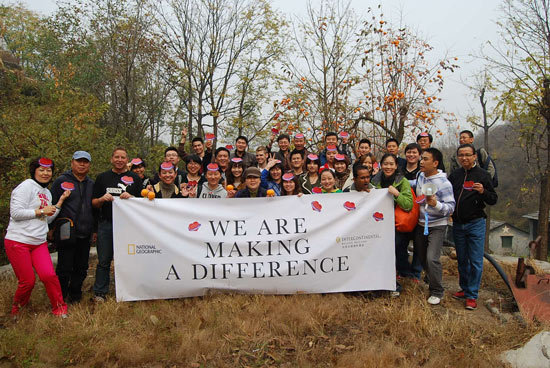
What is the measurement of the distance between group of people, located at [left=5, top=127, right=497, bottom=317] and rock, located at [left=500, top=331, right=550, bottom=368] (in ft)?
3.59

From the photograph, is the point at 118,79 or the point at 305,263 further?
the point at 118,79

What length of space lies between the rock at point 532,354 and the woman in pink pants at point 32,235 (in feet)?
15.3

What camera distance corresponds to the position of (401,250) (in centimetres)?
539

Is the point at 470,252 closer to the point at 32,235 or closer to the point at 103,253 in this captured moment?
the point at 103,253

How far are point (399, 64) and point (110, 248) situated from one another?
8.35m

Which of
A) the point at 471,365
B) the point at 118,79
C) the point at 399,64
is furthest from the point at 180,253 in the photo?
the point at 118,79

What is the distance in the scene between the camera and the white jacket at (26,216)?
4.20 meters

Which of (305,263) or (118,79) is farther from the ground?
(118,79)

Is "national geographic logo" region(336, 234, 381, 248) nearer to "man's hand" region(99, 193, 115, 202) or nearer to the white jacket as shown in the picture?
"man's hand" region(99, 193, 115, 202)

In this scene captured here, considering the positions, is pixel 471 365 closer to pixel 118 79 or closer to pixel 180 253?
pixel 180 253

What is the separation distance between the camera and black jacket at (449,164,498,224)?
15.1 feet

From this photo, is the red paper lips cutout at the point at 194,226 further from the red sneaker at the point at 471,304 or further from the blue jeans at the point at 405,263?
the red sneaker at the point at 471,304

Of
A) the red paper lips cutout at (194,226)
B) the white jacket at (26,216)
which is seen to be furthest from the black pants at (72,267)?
the red paper lips cutout at (194,226)

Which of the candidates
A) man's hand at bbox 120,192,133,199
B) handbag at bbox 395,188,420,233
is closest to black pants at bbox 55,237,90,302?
man's hand at bbox 120,192,133,199
